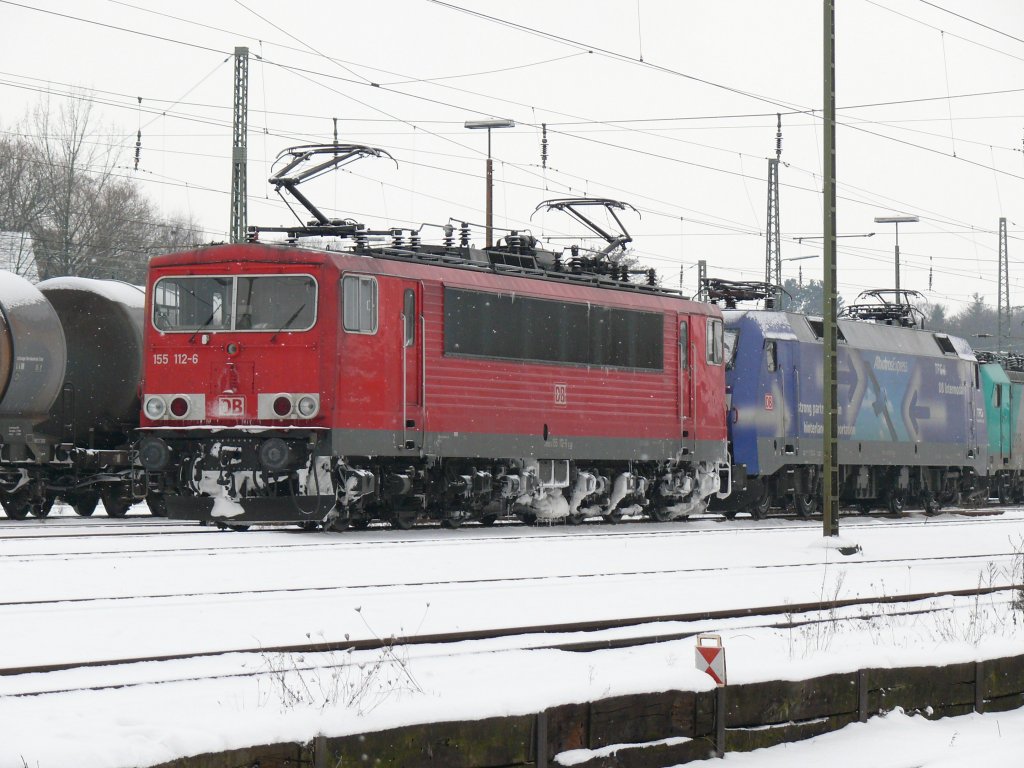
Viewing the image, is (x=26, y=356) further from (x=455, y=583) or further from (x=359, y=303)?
(x=455, y=583)

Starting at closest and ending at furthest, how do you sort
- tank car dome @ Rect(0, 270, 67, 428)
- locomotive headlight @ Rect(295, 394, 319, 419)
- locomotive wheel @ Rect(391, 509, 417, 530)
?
locomotive headlight @ Rect(295, 394, 319, 419)
locomotive wheel @ Rect(391, 509, 417, 530)
tank car dome @ Rect(0, 270, 67, 428)

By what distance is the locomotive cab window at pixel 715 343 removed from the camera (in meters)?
26.1

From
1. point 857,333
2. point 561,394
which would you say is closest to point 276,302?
point 561,394

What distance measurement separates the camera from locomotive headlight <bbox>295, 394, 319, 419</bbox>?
1897cm

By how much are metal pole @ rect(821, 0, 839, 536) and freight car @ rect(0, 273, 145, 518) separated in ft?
29.9

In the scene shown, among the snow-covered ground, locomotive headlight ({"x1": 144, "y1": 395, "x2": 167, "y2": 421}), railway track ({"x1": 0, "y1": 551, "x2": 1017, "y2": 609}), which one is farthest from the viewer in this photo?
locomotive headlight ({"x1": 144, "y1": 395, "x2": 167, "y2": 421})

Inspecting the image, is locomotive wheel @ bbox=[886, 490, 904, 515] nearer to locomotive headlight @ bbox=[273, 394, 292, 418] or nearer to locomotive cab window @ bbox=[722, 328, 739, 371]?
locomotive cab window @ bbox=[722, 328, 739, 371]

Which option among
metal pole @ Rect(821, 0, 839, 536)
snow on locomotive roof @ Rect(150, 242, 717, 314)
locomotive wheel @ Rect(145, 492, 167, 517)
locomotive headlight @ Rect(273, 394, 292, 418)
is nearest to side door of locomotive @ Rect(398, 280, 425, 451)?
snow on locomotive roof @ Rect(150, 242, 717, 314)

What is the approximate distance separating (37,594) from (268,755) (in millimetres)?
6349

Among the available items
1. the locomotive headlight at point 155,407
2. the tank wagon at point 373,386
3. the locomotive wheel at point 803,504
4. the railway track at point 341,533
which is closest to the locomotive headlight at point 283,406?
the tank wagon at point 373,386

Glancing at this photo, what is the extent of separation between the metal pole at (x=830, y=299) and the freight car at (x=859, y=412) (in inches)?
240

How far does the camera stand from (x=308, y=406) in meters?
19.0

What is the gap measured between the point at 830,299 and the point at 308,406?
702cm

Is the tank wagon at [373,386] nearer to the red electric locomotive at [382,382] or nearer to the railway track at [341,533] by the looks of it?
the red electric locomotive at [382,382]
